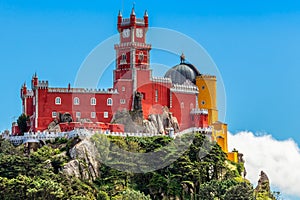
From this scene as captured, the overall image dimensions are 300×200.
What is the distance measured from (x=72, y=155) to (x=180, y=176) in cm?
1255

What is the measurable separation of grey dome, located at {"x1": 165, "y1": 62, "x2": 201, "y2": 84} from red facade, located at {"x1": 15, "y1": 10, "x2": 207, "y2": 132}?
2.53m

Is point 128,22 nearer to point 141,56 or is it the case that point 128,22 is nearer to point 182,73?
point 141,56

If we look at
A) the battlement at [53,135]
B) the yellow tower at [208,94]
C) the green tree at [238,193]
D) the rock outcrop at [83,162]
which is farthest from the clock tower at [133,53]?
the green tree at [238,193]

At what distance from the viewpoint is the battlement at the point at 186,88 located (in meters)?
129

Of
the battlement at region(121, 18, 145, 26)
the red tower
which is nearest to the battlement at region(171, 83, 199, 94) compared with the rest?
the red tower

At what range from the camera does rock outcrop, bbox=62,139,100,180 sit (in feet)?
366

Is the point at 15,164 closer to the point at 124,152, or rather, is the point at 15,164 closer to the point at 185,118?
the point at 124,152

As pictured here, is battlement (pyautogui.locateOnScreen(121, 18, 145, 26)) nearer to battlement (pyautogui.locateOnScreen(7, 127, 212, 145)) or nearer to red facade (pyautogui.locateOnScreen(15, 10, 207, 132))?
red facade (pyautogui.locateOnScreen(15, 10, 207, 132))

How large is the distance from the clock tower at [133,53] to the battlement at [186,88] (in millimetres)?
4233

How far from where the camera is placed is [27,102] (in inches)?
4889

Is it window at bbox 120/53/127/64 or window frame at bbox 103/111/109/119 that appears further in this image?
window at bbox 120/53/127/64

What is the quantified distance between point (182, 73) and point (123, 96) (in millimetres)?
11711

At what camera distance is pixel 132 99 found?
124 metres

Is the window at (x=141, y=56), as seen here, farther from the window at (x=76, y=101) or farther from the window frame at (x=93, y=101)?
the window at (x=76, y=101)
